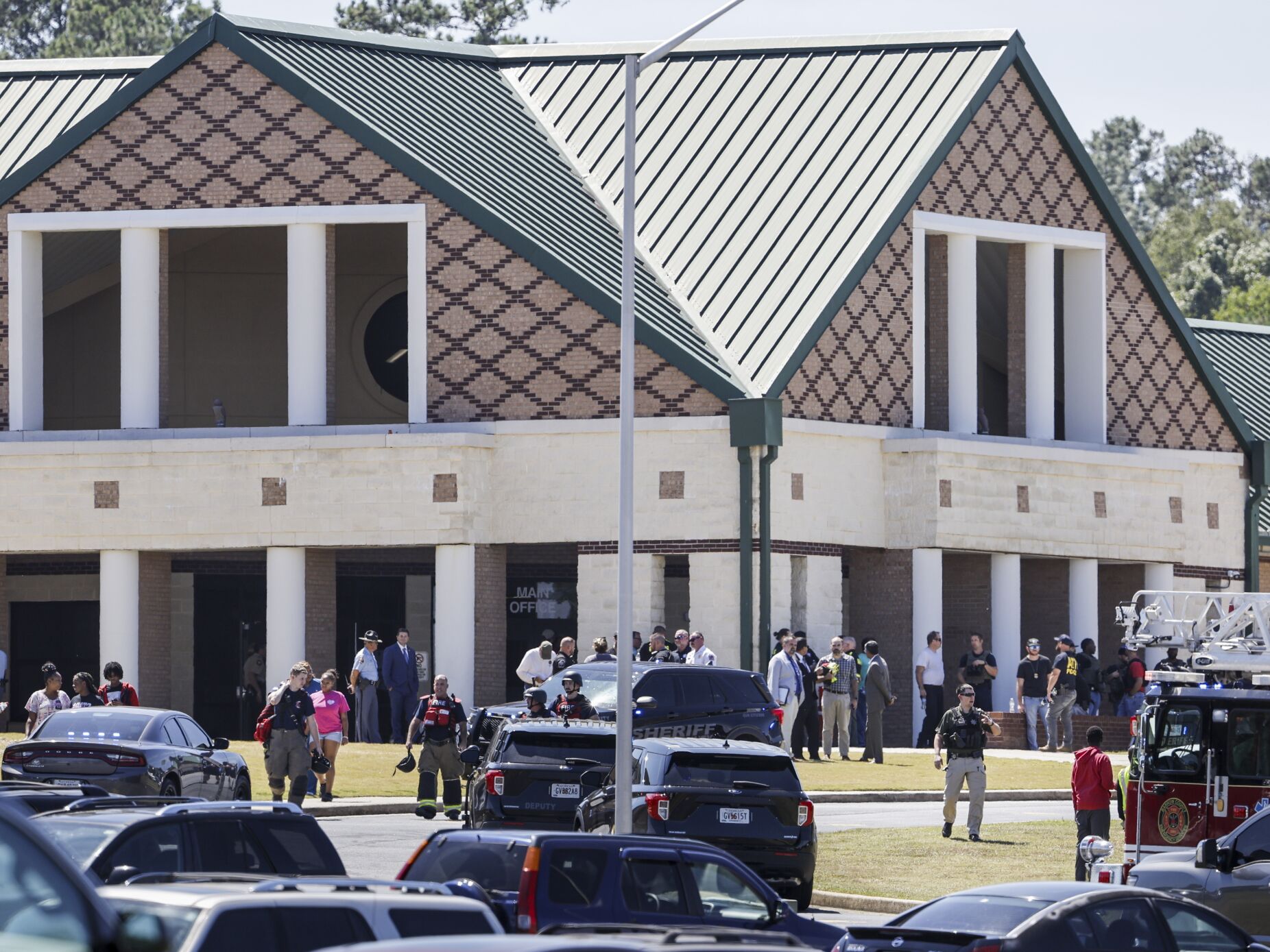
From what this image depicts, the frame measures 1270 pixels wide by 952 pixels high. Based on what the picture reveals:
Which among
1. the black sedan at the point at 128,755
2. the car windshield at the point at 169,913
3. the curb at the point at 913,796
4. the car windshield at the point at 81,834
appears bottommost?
the curb at the point at 913,796

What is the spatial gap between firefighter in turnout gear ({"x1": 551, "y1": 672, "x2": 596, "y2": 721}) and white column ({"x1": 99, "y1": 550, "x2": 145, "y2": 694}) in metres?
13.5

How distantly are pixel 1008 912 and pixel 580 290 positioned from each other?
24.2 metres

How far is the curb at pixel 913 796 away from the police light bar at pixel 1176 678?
850 cm

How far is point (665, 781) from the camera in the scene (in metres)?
19.5

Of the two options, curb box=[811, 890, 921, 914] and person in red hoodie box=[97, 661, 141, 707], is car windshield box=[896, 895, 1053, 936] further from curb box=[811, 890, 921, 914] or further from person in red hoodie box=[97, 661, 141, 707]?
person in red hoodie box=[97, 661, 141, 707]

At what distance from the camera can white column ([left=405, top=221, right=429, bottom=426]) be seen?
1459 inches

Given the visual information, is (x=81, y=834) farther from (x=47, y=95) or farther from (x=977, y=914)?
(x=47, y=95)

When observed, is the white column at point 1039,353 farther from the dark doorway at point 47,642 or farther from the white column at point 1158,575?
the dark doorway at point 47,642

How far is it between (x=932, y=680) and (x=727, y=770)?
17.0 metres

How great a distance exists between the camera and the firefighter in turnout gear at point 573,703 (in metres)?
24.5

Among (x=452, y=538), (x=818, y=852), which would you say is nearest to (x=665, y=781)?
(x=818, y=852)

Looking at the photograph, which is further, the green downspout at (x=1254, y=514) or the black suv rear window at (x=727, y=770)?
the green downspout at (x=1254, y=514)

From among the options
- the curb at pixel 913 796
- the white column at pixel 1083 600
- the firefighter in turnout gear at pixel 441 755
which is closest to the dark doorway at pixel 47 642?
the firefighter in turnout gear at pixel 441 755

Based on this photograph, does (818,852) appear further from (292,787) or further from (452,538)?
(452,538)
